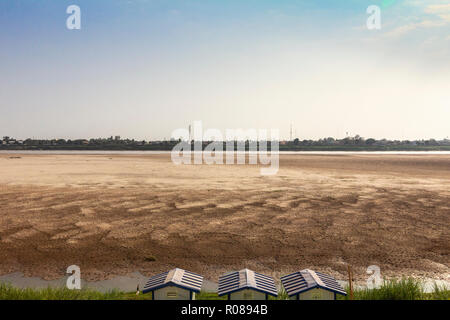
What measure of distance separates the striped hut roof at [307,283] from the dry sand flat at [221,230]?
5174mm

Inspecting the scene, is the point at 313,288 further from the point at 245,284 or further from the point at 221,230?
the point at 221,230

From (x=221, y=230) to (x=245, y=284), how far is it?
10.2 metres

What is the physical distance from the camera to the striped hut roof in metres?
6.48

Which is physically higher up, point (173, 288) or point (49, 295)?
point (173, 288)

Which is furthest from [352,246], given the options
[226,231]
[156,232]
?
[156,232]

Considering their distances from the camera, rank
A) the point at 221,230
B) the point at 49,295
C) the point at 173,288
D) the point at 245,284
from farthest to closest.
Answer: the point at 221,230 < the point at 49,295 < the point at 173,288 < the point at 245,284

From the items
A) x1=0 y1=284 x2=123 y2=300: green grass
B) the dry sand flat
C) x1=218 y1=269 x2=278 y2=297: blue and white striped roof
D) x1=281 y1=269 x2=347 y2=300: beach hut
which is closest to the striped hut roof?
x1=281 y1=269 x2=347 y2=300: beach hut

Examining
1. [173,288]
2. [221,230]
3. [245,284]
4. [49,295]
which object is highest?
[245,284]

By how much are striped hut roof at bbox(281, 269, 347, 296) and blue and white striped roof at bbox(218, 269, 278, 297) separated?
379 millimetres

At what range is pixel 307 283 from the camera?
6.68 meters

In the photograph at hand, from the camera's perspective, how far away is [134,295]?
8930mm

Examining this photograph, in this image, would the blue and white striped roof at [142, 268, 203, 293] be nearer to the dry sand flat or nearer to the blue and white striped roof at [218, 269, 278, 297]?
the blue and white striped roof at [218, 269, 278, 297]

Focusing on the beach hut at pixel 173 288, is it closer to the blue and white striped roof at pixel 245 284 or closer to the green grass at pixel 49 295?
the blue and white striped roof at pixel 245 284

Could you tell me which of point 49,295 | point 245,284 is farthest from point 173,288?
point 49,295
